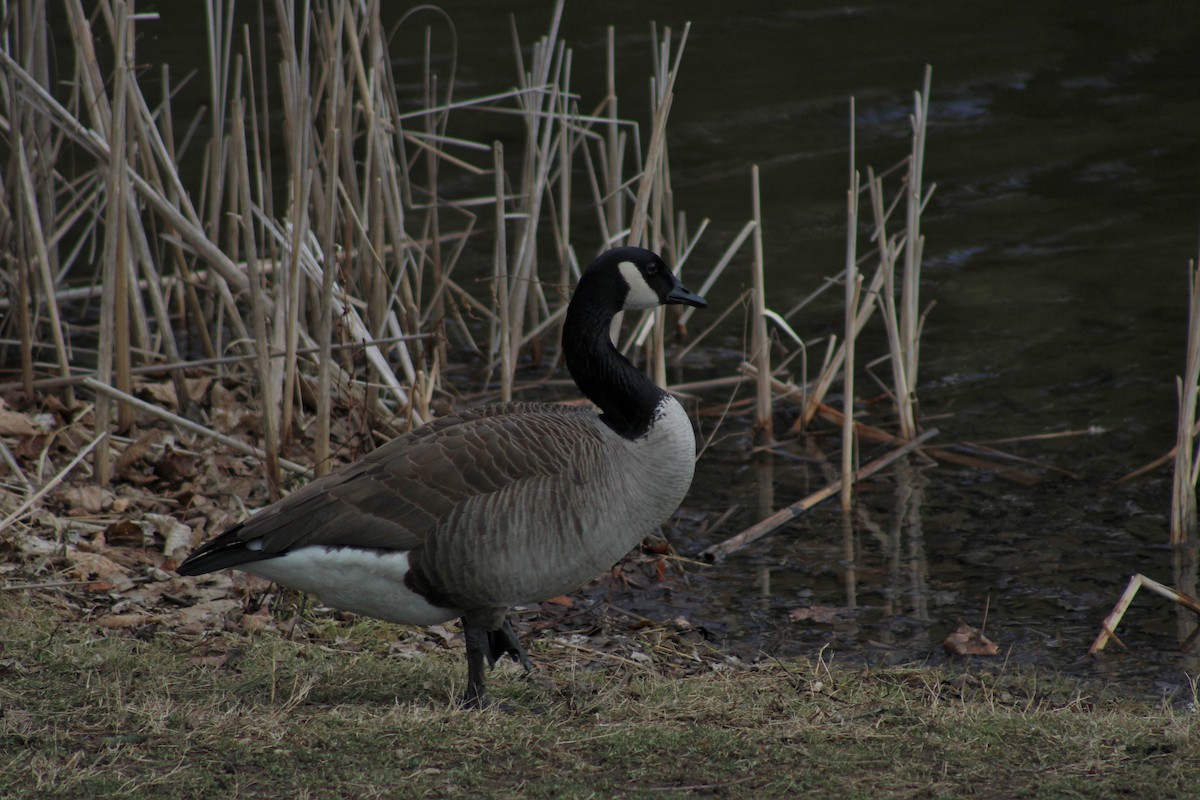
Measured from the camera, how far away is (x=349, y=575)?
14.6 ft

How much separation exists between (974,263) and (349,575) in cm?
783

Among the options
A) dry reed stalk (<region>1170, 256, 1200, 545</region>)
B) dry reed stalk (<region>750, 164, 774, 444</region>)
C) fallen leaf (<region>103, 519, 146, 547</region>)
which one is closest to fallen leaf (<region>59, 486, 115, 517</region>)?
fallen leaf (<region>103, 519, 146, 547</region>)

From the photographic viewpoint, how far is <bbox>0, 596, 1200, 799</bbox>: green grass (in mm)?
3707

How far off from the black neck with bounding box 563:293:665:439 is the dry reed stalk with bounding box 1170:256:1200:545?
2.58 metres

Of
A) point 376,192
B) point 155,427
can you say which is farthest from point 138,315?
point 376,192

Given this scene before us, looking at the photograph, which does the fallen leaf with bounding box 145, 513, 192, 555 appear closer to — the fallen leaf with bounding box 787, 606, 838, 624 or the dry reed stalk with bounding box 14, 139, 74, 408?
the dry reed stalk with bounding box 14, 139, 74, 408

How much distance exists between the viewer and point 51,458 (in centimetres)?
653

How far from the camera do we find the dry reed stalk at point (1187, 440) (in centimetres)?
603

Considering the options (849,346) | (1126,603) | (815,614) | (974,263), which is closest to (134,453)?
(815,614)

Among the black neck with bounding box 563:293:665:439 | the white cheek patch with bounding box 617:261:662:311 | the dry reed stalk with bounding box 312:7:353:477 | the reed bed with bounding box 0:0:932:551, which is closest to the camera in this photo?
the black neck with bounding box 563:293:665:439

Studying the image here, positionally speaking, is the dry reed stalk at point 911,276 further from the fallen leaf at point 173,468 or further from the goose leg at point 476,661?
the fallen leaf at point 173,468

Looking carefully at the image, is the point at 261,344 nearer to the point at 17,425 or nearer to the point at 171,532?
the point at 171,532

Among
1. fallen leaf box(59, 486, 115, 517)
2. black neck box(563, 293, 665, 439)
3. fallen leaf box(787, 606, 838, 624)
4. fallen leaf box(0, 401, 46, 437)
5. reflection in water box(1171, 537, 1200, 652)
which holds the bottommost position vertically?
fallen leaf box(787, 606, 838, 624)

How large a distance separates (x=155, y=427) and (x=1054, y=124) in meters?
9.90
